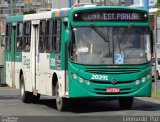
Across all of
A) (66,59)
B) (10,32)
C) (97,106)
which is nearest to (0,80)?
(10,32)

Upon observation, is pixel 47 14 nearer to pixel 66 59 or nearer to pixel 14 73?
pixel 66 59

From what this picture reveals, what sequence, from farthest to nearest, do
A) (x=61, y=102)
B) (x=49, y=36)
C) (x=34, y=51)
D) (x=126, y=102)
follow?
(x=34, y=51), (x=49, y=36), (x=126, y=102), (x=61, y=102)

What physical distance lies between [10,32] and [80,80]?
8.44 meters

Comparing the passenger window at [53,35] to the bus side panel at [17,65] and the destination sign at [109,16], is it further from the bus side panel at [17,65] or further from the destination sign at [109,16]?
the bus side panel at [17,65]

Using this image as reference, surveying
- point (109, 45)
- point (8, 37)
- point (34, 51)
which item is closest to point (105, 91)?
point (109, 45)

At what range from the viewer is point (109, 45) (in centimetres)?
1823

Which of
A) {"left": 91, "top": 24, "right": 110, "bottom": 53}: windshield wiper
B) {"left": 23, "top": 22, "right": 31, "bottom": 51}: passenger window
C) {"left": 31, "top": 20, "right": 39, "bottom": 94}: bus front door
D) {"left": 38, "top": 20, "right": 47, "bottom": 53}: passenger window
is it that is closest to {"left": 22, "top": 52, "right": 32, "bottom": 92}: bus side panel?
{"left": 23, "top": 22, "right": 31, "bottom": 51}: passenger window

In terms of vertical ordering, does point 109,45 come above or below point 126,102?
above

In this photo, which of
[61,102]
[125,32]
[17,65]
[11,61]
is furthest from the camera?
[11,61]

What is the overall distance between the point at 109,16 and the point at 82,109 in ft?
10.4

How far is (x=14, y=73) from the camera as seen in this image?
979 inches

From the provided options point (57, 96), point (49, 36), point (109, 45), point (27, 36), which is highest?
point (49, 36)

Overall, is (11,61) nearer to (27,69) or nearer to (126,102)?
(27,69)

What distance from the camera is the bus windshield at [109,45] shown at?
1808 cm
